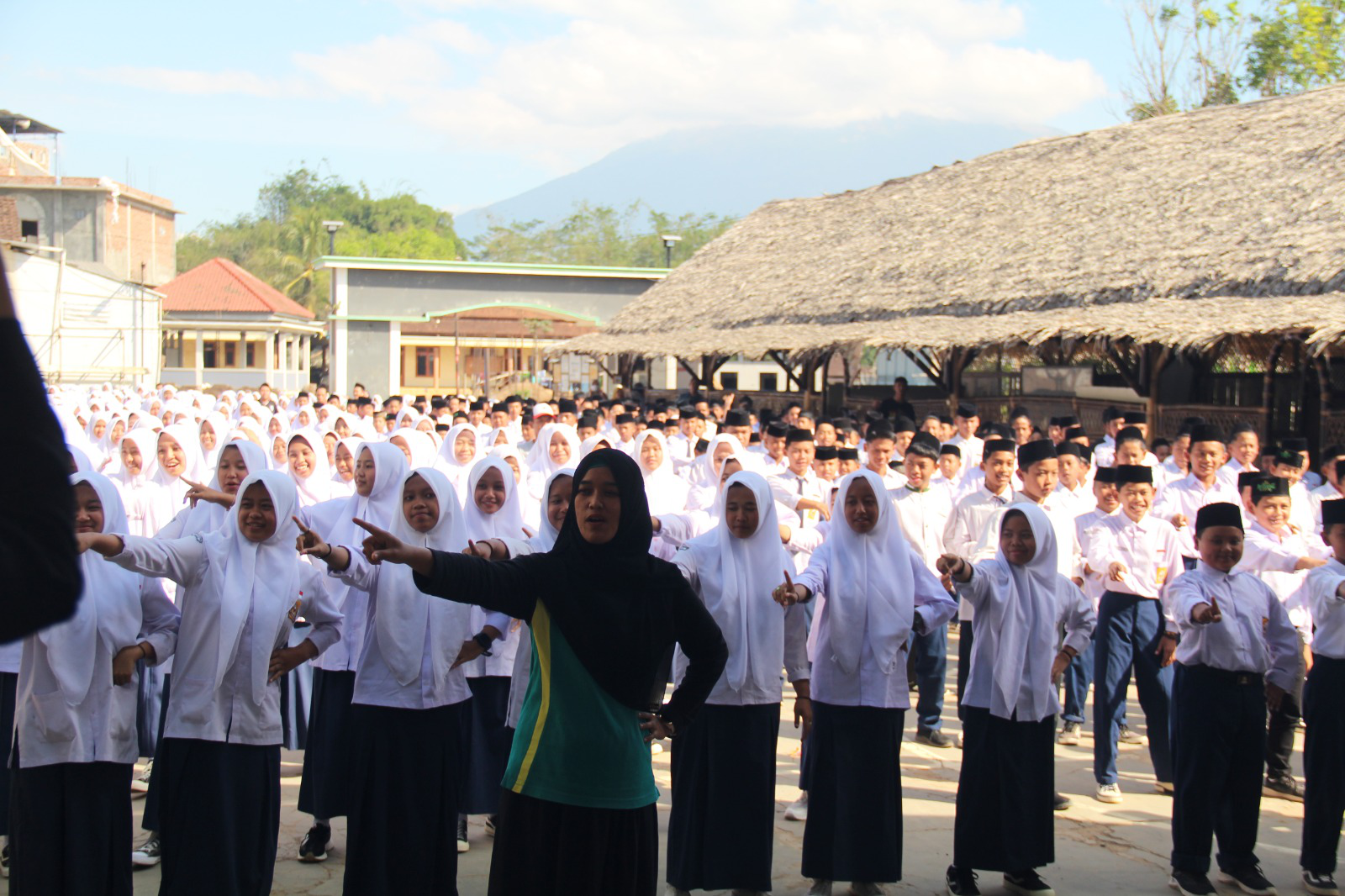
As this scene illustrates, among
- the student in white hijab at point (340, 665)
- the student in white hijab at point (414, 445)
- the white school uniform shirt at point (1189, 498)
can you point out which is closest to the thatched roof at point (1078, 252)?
the white school uniform shirt at point (1189, 498)

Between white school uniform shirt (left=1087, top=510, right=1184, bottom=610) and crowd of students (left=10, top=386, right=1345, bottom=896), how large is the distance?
1cm

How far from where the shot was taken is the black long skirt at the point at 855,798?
4.67 meters

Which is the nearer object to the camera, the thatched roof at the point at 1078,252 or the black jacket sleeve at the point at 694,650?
the black jacket sleeve at the point at 694,650

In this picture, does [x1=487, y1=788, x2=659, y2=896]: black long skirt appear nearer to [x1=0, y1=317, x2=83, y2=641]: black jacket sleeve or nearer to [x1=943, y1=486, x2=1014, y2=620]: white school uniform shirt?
[x1=0, y1=317, x2=83, y2=641]: black jacket sleeve

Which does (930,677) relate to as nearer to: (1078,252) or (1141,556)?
(1141,556)

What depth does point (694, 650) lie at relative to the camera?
3414mm

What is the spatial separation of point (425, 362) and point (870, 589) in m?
39.6

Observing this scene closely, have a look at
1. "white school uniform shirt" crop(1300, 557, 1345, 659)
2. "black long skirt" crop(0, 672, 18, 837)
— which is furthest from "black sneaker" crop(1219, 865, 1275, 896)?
"black long skirt" crop(0, 672, 18, 837)

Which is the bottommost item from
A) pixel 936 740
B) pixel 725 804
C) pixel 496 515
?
pixel 936 740

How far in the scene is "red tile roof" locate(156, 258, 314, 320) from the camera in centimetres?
3950

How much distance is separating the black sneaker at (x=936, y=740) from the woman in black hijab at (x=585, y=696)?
4.30m

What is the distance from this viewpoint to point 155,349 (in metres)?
34.9

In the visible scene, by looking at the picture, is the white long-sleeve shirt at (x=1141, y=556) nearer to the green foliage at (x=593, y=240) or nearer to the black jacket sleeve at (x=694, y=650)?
the black jacket sleeve at (x=694, y=650)

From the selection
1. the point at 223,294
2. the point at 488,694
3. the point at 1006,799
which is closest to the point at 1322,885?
the point at 1006,799
